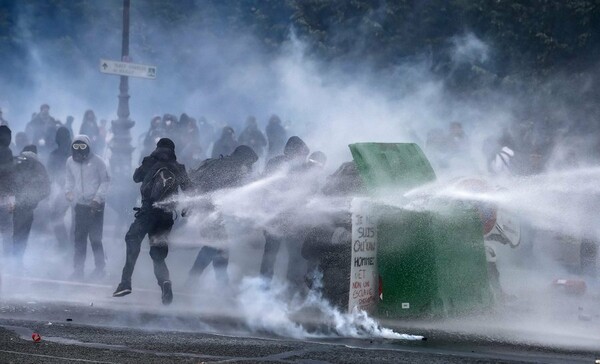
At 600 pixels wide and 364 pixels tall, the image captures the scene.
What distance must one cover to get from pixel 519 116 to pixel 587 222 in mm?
7881

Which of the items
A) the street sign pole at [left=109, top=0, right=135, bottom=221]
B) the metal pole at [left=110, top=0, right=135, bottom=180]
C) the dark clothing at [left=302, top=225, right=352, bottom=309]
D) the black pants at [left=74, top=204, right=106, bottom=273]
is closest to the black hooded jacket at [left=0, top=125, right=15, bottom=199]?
the black pants at [left=74, top=204, right=106, bottom=273]

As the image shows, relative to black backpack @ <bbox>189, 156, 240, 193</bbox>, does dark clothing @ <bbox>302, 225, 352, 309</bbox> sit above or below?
below

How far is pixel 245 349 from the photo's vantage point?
8.91m

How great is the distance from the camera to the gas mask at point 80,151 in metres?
14.7

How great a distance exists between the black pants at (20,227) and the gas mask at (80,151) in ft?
2.93

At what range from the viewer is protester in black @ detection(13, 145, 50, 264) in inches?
565

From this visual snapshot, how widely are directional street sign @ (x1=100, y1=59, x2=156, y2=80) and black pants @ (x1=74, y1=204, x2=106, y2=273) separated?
24.1 feet

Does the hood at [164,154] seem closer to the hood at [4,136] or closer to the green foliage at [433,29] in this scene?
the hood at [4,136]

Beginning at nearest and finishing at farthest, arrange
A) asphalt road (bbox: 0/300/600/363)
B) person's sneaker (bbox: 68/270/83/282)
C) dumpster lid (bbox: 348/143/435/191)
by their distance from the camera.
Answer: asphalt road (bbox: 0/300/600/363) → dumpster lid (bbox: 348/143/435/191) → person's sneaker (bbox: 68/270/83/282)

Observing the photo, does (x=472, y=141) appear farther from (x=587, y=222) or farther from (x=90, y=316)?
(x=90, y=316)

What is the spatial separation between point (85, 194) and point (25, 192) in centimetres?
83

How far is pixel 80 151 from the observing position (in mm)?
14711

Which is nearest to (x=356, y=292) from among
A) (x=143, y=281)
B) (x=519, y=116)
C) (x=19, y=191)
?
(x=143, y=281)

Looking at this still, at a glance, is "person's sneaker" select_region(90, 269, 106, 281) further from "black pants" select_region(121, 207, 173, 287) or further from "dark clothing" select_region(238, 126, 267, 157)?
"dark clothing" select_region(238, 126, 267, 157)
